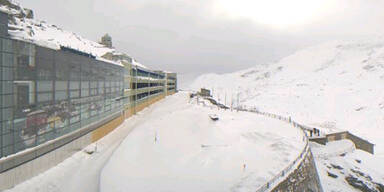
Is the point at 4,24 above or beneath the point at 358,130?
above

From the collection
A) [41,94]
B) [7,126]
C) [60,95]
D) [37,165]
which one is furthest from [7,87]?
[37,165]

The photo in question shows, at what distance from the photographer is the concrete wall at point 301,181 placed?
15.3 metres

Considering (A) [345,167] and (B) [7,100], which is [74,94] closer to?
(B) [7,100]

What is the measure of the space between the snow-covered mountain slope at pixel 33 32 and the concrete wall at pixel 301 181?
79.0 feet

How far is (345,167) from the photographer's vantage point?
29.2 meters

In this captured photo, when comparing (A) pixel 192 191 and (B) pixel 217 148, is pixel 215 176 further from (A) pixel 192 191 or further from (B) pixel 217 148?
(B) pixel 217 148

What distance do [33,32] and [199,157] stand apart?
109 ft

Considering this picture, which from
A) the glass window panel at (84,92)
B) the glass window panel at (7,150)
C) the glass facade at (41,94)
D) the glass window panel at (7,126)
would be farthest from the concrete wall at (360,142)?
the glass window panel at (7,126)

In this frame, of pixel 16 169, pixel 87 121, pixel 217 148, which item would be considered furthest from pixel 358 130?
pixel 16 169

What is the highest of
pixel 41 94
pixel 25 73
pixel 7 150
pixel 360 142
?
pixel 25 73

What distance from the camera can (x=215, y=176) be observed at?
15539 millimetres

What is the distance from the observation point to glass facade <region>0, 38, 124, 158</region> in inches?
538

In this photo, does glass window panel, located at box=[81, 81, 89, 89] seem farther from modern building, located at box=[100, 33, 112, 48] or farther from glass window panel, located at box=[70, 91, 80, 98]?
modern building, located at box=[100, 33, 112, 48]

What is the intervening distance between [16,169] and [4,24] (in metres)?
11.2
